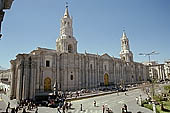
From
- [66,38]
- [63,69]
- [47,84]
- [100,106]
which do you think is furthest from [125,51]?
[100,106]

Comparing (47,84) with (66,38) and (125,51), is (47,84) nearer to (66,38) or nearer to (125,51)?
(66,38)

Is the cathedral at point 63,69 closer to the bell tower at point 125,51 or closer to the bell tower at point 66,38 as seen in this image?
the bell tower at point 66,38

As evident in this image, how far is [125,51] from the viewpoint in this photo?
5572 cm

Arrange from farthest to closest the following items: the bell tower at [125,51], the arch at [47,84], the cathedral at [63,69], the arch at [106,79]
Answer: the bell tower at [125,51] < the arch at [106,79] < the arch at [47,84] < the cathedral at [63,69]

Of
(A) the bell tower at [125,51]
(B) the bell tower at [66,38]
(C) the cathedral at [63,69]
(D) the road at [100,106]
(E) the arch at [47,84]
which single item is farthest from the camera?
(A) the bell tower at [125,51]

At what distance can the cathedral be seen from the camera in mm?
25359

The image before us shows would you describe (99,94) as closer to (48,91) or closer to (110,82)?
(48,91)

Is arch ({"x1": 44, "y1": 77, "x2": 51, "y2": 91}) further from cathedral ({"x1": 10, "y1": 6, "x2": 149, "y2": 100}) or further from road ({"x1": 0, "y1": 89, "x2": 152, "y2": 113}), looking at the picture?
road ({"x1": 0, "y1": 89, "x2": 152, "y2": 113})

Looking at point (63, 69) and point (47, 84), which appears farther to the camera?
point (63, 69)

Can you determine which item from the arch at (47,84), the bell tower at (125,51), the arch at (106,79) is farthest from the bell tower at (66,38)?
the bell tower at (125,51)

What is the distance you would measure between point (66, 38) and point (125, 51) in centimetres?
2949

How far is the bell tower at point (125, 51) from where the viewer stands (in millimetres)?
55125

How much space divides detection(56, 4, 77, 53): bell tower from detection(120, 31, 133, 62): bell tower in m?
26.4

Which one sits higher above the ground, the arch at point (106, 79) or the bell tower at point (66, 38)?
the bell tower at point (66, 38)
